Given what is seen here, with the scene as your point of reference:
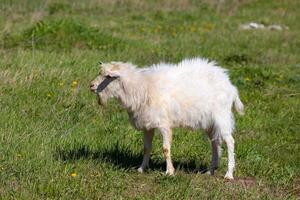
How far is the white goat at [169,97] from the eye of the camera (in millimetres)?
6684

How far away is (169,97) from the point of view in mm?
6699

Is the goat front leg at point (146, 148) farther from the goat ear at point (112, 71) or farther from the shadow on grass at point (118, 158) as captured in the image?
the goat ear at point (112, 71)

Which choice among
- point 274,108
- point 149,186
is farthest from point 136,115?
point 274,108

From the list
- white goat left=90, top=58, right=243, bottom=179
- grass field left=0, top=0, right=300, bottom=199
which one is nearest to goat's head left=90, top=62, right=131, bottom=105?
white goat left=90, top=58, right=243, bottom=179

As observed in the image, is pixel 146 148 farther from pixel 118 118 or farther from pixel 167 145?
pixel 118 118

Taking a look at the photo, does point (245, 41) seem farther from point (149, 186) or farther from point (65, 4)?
point (149, 186)

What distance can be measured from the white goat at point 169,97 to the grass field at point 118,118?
50 cm

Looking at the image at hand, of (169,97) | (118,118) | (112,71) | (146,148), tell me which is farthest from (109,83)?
(118,118)

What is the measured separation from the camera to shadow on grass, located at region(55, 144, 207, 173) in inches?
267

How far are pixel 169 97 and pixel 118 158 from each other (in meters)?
0.94

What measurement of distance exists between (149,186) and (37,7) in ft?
44.5

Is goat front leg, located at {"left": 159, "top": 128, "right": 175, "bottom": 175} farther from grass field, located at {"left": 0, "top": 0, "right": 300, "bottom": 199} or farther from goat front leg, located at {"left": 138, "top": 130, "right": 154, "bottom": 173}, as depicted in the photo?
goat front leg, located at {"left": 138, "top": 130, "right": 154, "bottom": 173}

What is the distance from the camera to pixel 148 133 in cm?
694

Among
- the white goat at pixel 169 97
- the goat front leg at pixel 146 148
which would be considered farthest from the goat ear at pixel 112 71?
the goat front leg at pixel 146 148
